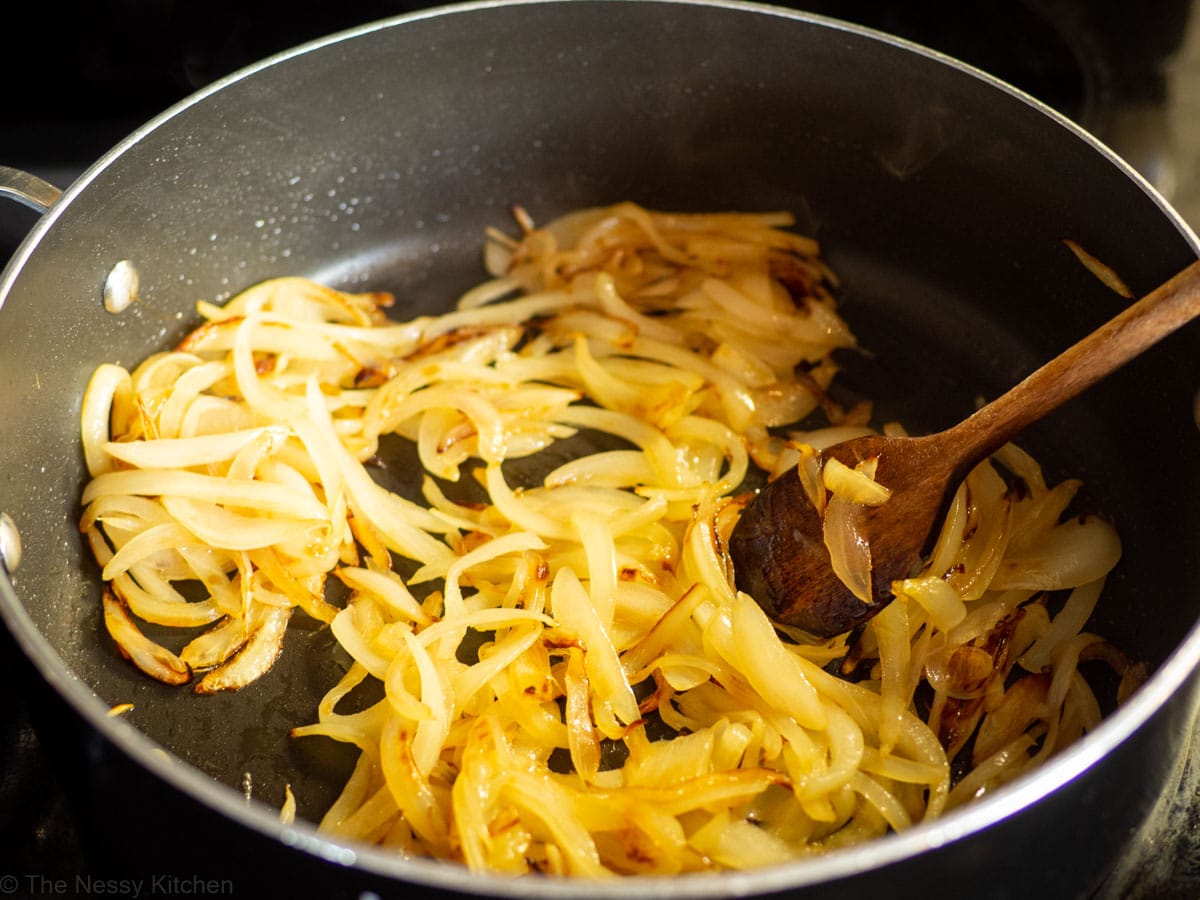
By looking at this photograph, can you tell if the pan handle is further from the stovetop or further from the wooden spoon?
the wooden spoon

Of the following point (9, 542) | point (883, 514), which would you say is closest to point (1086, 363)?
point (883, 514)

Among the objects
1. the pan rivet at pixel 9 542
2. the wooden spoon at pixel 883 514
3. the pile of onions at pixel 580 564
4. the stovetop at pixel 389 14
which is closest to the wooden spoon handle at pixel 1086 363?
the wooden spoon at pixel 883 514

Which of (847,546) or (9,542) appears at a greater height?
(9,542)

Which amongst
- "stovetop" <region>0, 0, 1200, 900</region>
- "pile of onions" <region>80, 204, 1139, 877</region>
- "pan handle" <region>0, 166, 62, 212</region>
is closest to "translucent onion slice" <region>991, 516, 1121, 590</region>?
"pile of onions" <region>80, 204, 1139, 877</region>

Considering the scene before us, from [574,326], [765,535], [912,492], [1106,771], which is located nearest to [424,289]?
[574,326]

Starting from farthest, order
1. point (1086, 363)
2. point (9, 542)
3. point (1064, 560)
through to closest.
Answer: point (1064, 560) → point (9, 542) → point (1086, 363)

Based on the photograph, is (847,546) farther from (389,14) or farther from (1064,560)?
(389,14)

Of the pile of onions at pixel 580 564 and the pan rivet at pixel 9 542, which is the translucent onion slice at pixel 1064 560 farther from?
the pan rivet at pixel 9 542
